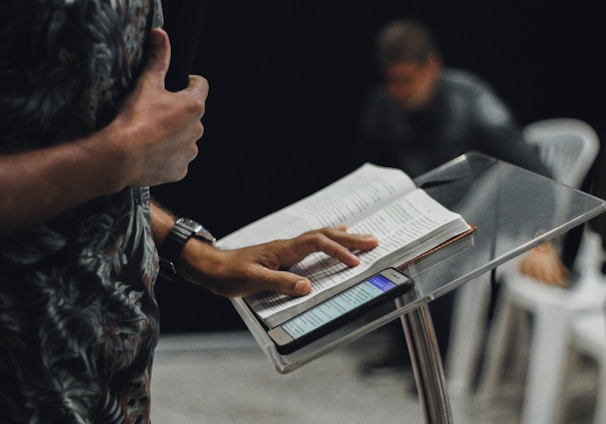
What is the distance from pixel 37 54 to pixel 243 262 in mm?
346

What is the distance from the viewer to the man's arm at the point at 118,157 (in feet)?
2.01

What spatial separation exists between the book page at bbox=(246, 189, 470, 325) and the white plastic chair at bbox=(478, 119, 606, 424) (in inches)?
55.7

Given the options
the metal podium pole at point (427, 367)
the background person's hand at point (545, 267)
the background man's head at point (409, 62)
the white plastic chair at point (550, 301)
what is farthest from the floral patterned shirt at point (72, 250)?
the background man's head at point (409, 62)

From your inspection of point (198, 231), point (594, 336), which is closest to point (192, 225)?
point (198, 231)

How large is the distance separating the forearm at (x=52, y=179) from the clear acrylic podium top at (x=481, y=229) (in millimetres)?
222

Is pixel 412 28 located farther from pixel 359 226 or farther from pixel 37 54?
pixel 37 54

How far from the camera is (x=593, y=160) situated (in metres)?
2.67

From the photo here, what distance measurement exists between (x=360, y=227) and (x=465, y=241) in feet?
0.43

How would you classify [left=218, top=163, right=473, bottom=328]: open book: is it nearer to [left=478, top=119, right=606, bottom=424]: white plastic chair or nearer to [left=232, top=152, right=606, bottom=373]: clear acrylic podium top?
[left=232, top=152, right=606, bottom=373]: clear acrylic podium top

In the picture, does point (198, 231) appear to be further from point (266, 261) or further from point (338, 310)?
point (338, 310)

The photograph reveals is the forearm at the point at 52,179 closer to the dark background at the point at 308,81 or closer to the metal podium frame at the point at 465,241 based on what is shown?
the metal podium frame at the point at 465,241

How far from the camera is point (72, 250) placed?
2.24 feet

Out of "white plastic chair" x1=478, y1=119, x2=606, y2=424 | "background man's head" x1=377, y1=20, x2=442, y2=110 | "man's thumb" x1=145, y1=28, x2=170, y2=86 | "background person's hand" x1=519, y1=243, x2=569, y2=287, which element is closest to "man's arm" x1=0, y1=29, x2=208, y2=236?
"man's thumb" x1=145, y1=28, x2=170, y2=86

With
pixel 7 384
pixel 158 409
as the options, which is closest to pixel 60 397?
pixel 7 384
